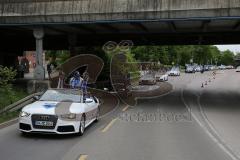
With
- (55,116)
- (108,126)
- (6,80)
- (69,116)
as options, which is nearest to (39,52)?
(6,80)

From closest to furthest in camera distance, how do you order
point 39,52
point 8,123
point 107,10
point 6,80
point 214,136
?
point 214,136
point 8,123
point 6,80
point 107,10
point 39,52

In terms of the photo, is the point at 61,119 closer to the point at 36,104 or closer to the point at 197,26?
the point at 36,104

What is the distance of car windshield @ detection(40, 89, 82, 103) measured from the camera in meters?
14.5

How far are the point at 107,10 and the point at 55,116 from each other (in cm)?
1334

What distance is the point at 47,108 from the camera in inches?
509

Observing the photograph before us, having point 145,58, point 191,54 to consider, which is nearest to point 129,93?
point 145,58

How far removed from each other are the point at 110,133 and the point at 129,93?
1771cm

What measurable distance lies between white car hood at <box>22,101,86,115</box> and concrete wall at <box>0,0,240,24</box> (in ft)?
36.3

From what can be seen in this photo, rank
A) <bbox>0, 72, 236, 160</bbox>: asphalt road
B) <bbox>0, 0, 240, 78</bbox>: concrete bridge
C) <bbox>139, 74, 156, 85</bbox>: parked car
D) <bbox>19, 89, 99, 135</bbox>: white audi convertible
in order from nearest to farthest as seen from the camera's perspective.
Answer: <bbox>0, 72, 236, 160</bbox>: asphalt road < <bbox>19, 89, 99, 135</bbox>: white audi convertible < <bbox>0, 0, 240, 78</bbox>: concrete bridge < <bbox>139, 74, 156, 85</bbox>: parked car

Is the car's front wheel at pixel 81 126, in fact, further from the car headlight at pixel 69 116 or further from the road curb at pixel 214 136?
the road curb at pixel 214 136

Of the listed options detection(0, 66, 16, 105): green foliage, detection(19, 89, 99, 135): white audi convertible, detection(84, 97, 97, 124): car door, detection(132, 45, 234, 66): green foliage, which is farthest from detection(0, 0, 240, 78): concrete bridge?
detection(132, 45, 234, 66): green foliage

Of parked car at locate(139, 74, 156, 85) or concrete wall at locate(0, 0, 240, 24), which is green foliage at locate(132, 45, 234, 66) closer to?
parked car at locate(139, 74, 156, 85)

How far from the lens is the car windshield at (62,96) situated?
570 inches

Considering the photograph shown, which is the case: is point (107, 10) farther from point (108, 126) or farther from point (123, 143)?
point (123, 143)
